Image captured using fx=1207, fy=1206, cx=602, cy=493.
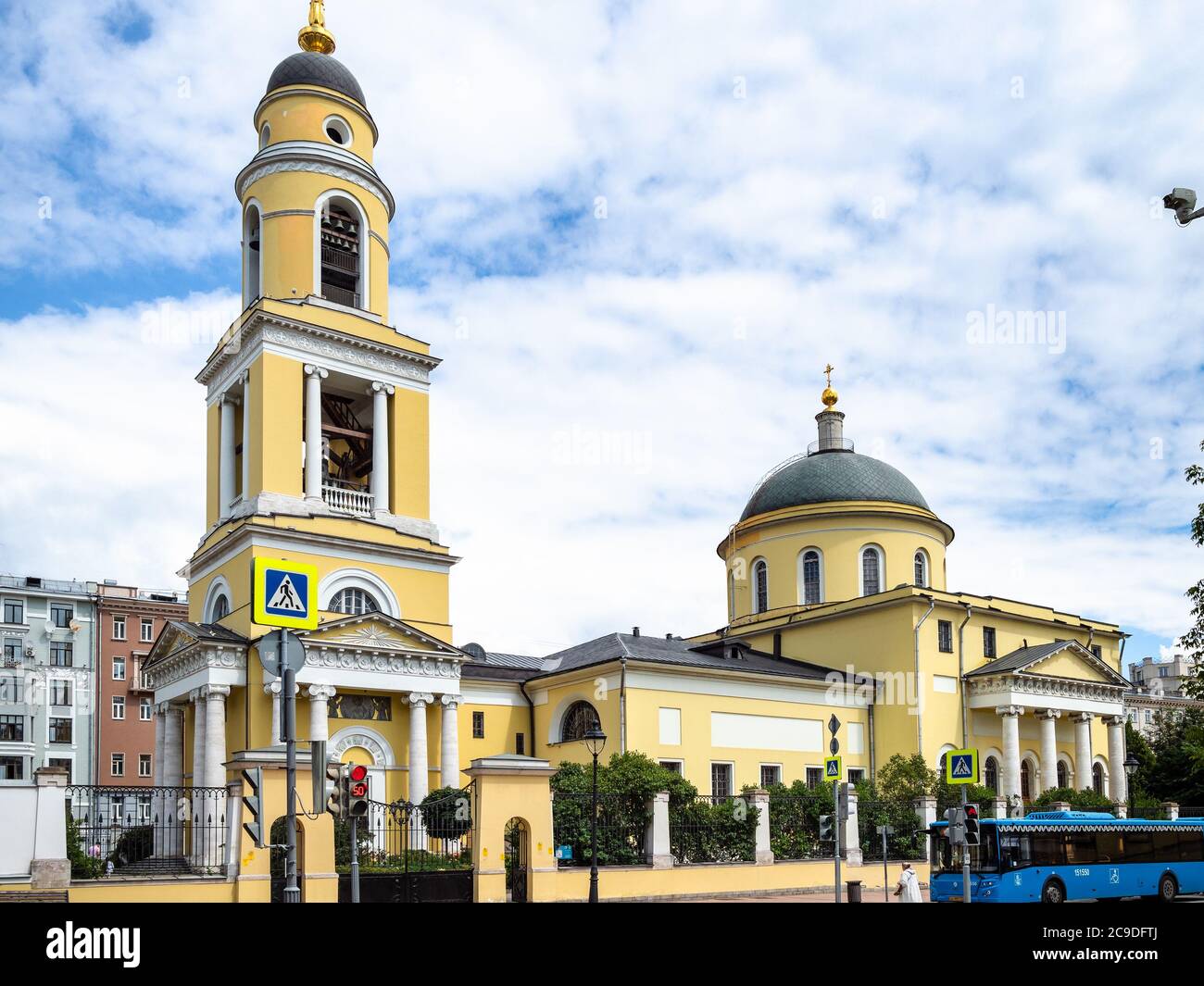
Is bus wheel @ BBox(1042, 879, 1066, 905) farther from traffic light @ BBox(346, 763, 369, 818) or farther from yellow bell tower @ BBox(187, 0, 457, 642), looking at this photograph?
yellow bell tower @ BBox(187, 0, 457, 642)

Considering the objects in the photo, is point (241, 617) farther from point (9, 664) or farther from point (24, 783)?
point (9, 664)

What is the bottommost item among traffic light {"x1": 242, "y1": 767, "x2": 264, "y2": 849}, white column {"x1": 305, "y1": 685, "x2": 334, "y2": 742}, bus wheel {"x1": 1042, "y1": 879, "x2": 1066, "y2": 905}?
bus wheel {"x1": 1042, "y1": 879, "x2": 1066, "y2": 905}

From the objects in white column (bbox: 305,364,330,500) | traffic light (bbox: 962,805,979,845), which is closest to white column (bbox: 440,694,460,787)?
white column (bbox: 305,364,330,500)

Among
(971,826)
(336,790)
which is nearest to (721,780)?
(971,826)

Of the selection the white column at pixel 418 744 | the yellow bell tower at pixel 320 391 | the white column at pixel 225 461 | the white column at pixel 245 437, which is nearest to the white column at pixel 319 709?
the yellow bell tower at pixel 320 391

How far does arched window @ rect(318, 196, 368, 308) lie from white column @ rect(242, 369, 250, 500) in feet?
12.7

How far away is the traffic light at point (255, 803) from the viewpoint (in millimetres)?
18427

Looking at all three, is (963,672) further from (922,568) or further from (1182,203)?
(1182,203)

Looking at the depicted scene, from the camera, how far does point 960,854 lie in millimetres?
26781

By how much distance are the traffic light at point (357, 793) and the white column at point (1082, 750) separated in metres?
35.1

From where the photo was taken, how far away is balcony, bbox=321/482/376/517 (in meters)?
36.2
